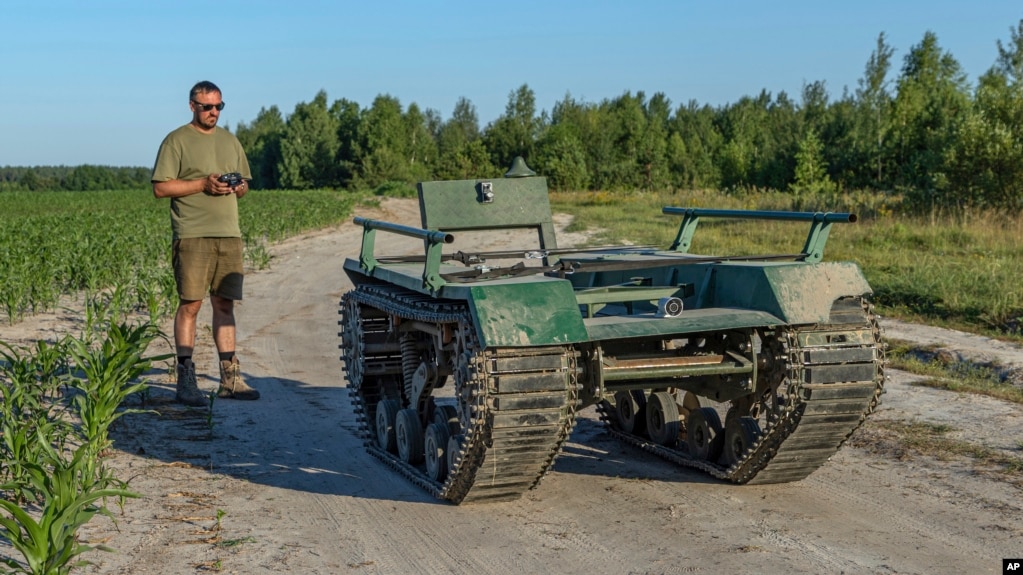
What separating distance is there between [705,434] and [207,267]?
400cm

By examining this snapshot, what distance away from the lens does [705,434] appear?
6617 millimetres

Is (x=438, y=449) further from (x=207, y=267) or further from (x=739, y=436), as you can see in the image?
(x=207, y=267)

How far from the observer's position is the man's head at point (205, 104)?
8.38m

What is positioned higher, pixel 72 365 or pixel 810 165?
pixel 810 165

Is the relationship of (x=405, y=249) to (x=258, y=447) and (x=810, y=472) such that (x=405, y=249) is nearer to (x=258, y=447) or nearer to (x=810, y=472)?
(x=258, y=447)

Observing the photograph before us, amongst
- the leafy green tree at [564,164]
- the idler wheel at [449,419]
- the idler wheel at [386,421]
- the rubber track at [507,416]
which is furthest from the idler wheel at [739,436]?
the leafy green tree at [564,164]

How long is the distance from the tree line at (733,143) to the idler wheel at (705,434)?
17.0 meters

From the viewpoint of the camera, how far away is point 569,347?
543 cm

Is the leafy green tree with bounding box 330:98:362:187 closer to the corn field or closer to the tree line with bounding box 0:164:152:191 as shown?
the tree line with bounding box 0:164:152:191

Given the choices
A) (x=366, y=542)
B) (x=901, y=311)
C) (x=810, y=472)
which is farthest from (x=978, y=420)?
(x=901, y=311)

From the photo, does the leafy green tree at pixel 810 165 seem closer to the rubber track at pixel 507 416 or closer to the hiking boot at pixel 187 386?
the hiking boot at pixel 187 386

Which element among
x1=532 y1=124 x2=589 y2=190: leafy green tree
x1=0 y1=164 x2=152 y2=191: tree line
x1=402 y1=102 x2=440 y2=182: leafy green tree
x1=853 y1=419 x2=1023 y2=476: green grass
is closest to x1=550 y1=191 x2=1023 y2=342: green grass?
x1=853 y1=419 x2=1023 y2=476: green grass

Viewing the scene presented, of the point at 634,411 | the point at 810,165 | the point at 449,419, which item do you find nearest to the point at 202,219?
the point at 449,419

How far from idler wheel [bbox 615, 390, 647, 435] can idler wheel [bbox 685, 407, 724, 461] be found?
0.68 m
